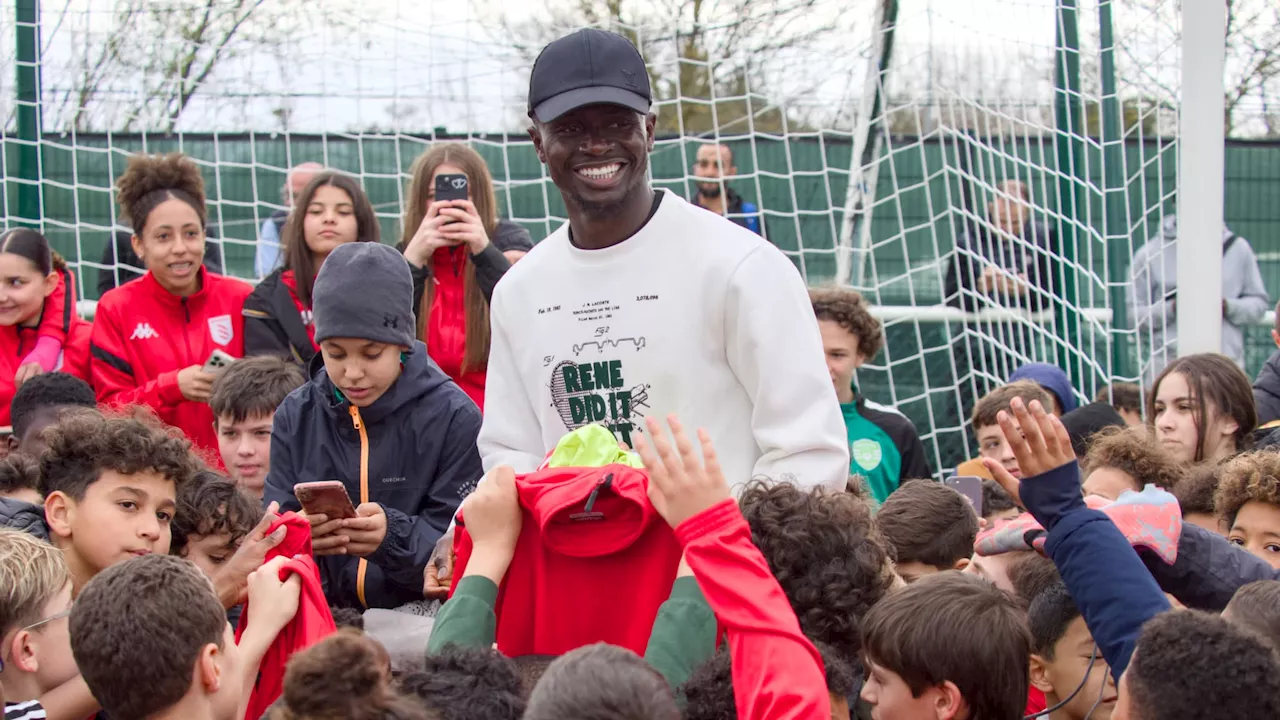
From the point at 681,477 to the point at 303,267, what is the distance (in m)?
2.97

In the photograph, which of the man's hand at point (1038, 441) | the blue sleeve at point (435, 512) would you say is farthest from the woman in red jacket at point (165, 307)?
the man's hand at point (1038, 441)

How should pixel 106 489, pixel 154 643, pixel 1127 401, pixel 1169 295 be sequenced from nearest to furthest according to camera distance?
pixel 154 643
pixel 106 489
pixel 1127 401
pixel 1169 295

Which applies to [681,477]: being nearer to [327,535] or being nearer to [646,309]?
[646,309]

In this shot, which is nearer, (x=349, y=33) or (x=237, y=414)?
(x=237, y=414)

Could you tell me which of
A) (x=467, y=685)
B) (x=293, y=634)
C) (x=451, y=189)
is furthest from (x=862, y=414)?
(x=467, y=685)

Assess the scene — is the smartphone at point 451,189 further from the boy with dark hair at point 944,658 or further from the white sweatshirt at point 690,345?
the boy with dark hair at point 944,658

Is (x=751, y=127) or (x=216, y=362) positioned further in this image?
(x=751, y=127)

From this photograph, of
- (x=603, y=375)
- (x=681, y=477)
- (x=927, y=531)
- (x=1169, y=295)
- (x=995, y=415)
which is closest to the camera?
(x=681, y=477)

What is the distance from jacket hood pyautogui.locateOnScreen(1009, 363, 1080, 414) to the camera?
543cm

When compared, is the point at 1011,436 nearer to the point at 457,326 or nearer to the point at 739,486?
the point at 739,486

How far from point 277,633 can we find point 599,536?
33.4 inches

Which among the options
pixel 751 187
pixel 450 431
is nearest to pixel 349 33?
pixel 751 187

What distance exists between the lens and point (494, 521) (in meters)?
2.48

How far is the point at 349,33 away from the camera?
732 cm
